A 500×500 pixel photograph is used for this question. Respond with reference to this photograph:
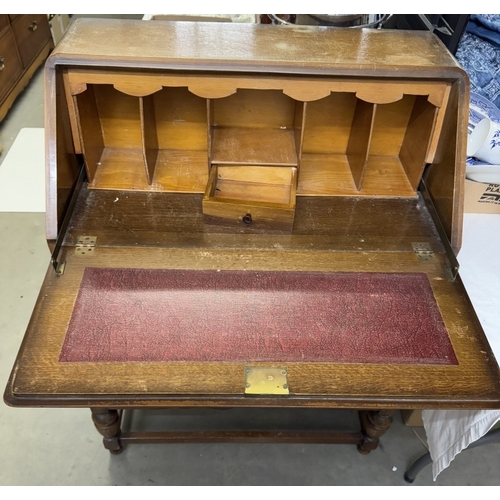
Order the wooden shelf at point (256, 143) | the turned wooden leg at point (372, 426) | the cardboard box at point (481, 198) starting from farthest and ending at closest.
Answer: the cardboard box at point (481, 198) → the turned wooden leg at point (372, 426) → the wooden shelf at point (256, 143)

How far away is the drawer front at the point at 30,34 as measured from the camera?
3131mm

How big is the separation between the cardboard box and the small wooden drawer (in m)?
0.69

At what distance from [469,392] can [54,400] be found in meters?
0.80

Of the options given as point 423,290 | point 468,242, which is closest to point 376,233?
point 423,290

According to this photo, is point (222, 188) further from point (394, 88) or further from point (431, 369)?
point (431, 369)

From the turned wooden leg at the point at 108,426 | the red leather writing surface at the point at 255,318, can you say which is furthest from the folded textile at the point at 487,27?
the turned wooden leg at the point at 108,426

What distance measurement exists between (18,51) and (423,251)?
3148mm

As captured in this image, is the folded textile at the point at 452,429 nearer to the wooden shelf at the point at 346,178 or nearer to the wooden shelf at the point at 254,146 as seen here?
the wooden shelf at the point at 346,178

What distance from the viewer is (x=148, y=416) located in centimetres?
176

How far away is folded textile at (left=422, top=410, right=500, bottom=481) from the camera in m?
1.16

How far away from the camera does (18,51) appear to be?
3146mm

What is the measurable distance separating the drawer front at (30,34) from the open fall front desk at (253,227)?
2356mm

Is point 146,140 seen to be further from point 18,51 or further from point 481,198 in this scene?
point 18,51

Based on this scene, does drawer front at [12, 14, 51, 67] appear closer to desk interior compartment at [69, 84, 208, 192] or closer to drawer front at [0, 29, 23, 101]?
drawer front at [0, 29, 23, 101]
